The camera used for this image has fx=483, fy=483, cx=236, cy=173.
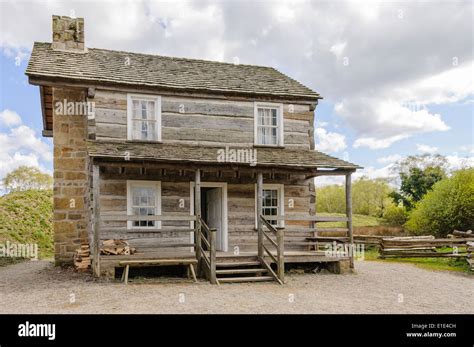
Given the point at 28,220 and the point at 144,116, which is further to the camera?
the point at 28,220

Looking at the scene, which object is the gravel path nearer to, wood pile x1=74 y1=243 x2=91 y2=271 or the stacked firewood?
wood pile x1=74 y1=243 x2=91 y2=271

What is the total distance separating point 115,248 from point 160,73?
6.27 meters

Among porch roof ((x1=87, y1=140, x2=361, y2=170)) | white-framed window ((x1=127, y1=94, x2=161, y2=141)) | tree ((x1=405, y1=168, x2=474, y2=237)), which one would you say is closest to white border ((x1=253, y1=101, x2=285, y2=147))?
porch roof ((x1=87, y1=140, x2=361, y2=170))

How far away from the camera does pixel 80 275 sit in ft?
46.6

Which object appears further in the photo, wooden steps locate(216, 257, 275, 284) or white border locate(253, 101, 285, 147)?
white border locate(253, 101, 285, 147)

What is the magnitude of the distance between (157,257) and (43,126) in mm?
9967

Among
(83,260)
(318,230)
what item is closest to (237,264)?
(318,230)

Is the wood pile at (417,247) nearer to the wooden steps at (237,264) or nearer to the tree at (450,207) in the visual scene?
the tree at (450,207)

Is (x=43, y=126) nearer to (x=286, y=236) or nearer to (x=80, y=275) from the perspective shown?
(x=80, y=275)

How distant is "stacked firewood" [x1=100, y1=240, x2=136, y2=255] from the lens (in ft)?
43.7

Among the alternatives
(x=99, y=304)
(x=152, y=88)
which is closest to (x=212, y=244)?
(x=99, y=304)

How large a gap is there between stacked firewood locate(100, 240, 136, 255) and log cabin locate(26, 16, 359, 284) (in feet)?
0.65

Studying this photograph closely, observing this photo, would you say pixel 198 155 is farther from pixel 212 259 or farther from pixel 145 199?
pixel 212 259

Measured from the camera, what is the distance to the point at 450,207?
24.3m
